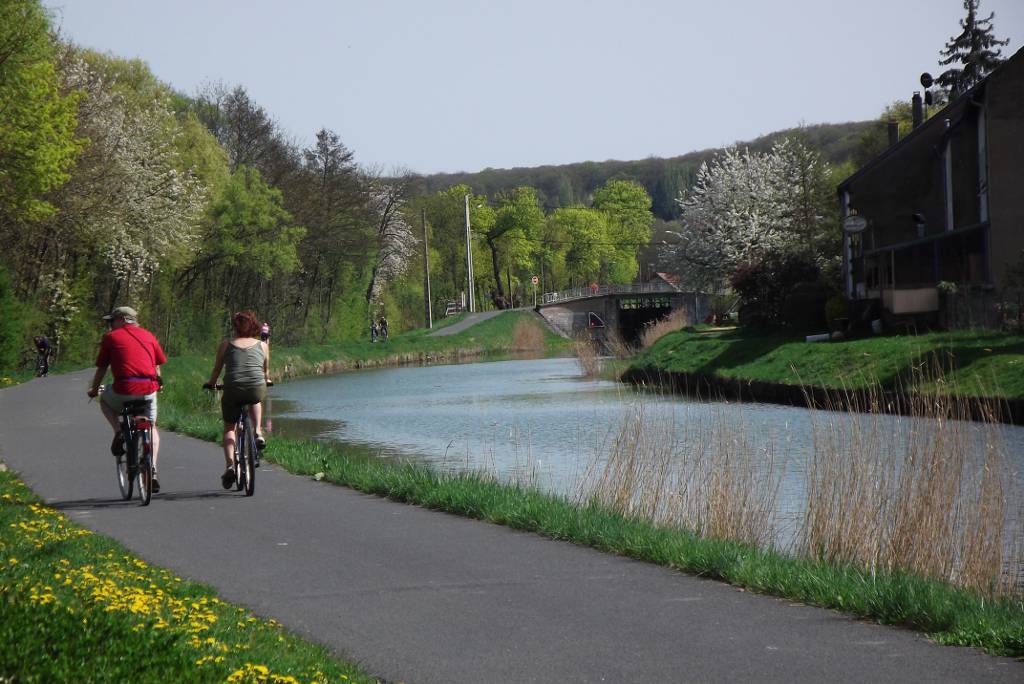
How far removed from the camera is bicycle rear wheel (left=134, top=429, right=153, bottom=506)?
1247 cm

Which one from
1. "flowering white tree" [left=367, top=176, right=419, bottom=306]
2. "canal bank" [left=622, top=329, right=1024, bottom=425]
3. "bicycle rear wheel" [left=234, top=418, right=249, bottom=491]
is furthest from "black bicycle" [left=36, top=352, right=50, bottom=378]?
"flowering white tree" [left=367, top=176, right=419, bottom=306]

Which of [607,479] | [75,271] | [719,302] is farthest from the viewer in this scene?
[719,302]

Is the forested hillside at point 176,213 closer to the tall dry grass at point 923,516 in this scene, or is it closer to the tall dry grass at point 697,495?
the tall dry grass at point 697,495

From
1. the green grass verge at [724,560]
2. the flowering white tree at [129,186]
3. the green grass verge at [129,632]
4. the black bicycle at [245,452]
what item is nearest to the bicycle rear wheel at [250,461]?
the black bicycle at [245,452]

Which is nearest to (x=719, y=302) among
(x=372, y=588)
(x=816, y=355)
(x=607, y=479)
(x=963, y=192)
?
(x=963, y=192)

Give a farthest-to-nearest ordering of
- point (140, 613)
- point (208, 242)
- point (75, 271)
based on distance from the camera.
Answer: point (208, 242) → point (75, 271) → point (140, 613)

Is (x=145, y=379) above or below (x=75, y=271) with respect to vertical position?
below

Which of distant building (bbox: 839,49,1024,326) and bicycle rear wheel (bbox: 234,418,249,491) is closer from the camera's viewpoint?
bicycle rear wheel (bbox: 234,418,249,491)

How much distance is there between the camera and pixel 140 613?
6.52m

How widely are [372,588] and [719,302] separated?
6270cm

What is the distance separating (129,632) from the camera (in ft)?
19.1

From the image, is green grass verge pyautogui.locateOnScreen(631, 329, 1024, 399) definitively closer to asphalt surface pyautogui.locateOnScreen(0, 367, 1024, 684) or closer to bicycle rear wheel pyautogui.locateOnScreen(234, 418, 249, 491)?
bicycle rear wheel pyautogui.locateOnScreen(234, 418, 249, 491)

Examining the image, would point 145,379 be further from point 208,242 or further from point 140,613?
point 208,242

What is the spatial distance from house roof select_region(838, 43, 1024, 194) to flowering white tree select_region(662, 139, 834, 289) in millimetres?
8846
